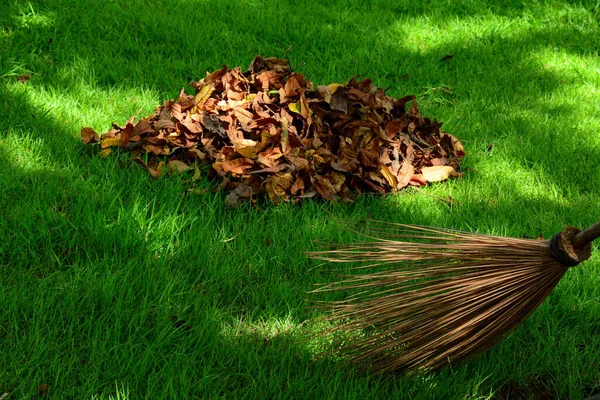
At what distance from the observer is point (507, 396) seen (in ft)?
7.59

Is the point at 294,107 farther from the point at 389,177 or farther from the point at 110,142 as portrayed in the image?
the point at 110,142

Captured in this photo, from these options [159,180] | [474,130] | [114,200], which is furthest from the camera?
[474,130]

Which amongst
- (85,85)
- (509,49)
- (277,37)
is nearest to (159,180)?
(85,85)

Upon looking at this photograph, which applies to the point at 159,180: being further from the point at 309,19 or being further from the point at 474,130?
the point at 309,19

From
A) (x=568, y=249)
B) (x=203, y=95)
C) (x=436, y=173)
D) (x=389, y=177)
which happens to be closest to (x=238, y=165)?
(x=203, y=95)

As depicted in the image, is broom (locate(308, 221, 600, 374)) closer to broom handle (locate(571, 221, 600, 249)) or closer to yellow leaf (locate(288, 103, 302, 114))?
broom handle (locate(571, 221, 600, 249))

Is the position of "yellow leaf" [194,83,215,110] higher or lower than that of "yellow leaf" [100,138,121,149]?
higher

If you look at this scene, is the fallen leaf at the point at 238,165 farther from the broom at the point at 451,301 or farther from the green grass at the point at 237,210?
the broom at the point at 451,301

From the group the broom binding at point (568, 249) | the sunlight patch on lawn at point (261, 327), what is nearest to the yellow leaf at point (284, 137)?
the sunlight patch on lawn at point (261, 327)

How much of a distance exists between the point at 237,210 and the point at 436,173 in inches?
41.9

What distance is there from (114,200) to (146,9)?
2.41 m

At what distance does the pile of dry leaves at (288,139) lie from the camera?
3.27m

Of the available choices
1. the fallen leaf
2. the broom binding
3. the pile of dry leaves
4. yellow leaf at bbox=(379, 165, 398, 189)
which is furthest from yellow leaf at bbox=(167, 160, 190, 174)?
the broom binding

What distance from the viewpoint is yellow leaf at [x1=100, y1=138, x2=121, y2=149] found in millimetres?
3385
